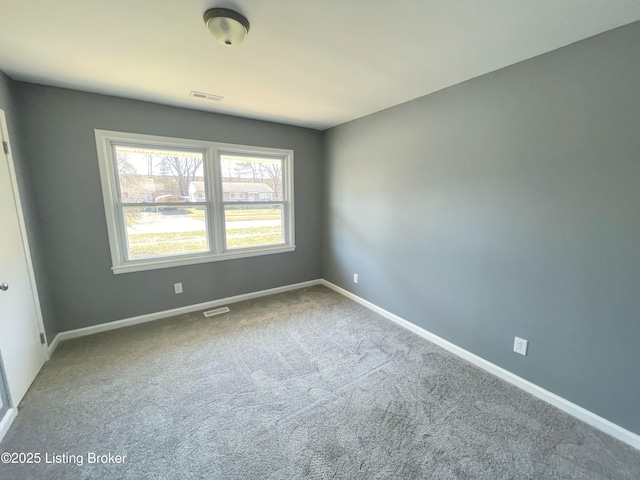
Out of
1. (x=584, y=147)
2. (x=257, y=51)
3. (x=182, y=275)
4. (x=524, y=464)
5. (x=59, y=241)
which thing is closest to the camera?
(x=524, y=464)

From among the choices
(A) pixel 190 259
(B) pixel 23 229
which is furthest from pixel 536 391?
(B) pixel 23 229

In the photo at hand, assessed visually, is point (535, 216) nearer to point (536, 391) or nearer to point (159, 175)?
point (536, 391)

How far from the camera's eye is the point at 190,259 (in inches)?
122

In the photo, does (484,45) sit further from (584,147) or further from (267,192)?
(267,192)

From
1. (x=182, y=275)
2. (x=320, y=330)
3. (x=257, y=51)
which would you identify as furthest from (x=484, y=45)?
(x=182, y=275)

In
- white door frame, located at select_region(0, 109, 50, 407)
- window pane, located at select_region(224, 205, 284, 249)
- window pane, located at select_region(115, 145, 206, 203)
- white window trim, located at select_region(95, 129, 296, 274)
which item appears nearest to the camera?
white door frame, located at select_region(0, 109, 50, 407)

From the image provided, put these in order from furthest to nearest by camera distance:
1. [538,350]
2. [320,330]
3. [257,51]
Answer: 1. [320,330]
2. [538,350]
3. [257,51]

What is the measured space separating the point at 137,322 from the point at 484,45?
4.00 meters

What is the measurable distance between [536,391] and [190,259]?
3.51 metres

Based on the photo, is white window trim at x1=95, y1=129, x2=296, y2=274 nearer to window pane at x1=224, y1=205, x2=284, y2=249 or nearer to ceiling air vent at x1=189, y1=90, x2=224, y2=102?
window pane at x1=224, y1=205, x2=284, y2=249

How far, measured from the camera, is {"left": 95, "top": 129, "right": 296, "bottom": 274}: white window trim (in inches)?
101

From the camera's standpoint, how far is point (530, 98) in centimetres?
178

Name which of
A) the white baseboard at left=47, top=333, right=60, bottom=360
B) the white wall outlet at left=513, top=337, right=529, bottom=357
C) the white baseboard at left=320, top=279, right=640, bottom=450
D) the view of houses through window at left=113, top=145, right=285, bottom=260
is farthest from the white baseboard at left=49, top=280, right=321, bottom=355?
the white wall outlet at left=513, top=337, right=529, bottom=357

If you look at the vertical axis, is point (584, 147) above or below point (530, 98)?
below
